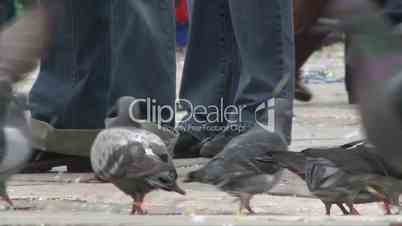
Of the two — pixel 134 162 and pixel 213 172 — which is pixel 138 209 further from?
pixel 213 172

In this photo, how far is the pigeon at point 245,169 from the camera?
15.3ft

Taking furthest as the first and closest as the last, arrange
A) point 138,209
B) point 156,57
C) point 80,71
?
1. point 80,71
2. point 156,57
3. point 138,209

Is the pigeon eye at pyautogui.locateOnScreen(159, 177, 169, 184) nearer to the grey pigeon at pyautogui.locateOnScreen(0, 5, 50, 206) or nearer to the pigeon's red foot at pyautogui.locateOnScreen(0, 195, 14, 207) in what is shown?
the pigeon's red foot at pyautogui.locateOnScreen(0, 195, 14, 207)

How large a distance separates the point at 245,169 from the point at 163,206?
0.30 metres

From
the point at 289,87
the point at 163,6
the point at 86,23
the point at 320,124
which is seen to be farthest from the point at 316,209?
the point at 320,124

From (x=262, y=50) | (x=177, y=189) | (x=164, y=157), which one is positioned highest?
(x=262, y=50)

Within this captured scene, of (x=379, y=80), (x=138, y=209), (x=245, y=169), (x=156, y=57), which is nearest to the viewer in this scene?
(x=379, y=80)

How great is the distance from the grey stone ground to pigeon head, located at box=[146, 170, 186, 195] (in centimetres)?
8

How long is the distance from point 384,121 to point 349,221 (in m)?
0.54

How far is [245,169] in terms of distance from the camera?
4.70m

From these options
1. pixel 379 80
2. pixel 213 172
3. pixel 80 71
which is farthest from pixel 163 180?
pixel 80 71

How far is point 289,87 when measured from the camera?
5234 mm

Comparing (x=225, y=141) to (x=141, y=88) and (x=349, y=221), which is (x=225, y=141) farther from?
(x=349, y=221)

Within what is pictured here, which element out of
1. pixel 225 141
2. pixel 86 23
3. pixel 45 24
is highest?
pixel 45 24
